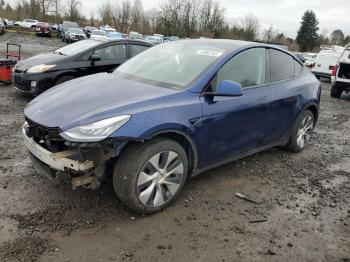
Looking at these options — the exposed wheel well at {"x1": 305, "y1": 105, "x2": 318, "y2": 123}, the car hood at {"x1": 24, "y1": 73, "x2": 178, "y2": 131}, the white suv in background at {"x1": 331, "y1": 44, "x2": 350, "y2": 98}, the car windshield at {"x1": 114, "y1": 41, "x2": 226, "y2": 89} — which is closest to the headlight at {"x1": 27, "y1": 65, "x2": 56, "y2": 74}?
the car windshield at {"x1": 114, "y1": 41, "x2": 226, "y2": 89}

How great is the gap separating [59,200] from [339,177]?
12.0ft

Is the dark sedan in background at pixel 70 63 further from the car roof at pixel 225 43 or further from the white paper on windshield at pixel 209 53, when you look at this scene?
the white paper on windshield at pixel 209 53

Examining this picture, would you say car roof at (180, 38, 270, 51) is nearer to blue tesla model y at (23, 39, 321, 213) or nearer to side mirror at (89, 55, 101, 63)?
blue tesla model y at (23, 39, 321, 213)

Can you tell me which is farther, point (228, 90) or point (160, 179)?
point (228, 90)

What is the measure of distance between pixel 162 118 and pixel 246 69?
1529 millimetres

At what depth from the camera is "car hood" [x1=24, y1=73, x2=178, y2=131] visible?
333 cm

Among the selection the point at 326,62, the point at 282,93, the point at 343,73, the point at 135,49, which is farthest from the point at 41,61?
the point at 326,62

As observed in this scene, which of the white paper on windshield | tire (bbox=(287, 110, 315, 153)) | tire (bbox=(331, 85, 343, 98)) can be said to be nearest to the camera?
the white paper on windshield

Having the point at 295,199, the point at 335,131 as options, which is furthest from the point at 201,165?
the point at 335,131

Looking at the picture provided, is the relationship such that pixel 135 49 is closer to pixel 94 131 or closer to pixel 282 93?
pixel 282 93

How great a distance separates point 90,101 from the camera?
3600mm

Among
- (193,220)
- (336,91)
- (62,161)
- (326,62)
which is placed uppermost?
(326,62)

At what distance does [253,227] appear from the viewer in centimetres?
361

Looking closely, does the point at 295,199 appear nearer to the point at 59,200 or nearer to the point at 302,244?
the point at 302,244
